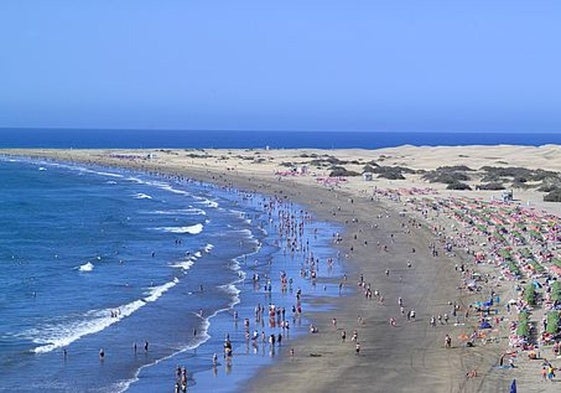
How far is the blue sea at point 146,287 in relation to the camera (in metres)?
33.2

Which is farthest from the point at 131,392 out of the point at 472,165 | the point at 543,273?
the point at 472,165

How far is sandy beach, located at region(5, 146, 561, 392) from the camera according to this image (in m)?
32.2

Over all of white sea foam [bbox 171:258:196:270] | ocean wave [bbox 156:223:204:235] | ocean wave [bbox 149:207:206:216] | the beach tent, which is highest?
ocean wave [bbox 149:207:206:216]

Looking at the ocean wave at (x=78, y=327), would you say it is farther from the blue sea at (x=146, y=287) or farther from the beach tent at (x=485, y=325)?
the beach tent at (x=485, y=325)

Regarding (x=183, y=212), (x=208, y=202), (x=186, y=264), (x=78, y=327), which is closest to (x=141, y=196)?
(x=208, y=202)

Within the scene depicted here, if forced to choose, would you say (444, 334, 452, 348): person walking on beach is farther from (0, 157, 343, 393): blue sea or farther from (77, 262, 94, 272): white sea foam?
Result: (77, 262, 94, 272): white sea foam

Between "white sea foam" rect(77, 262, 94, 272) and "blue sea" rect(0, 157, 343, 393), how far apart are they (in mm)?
62

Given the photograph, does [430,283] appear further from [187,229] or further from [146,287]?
[187,229]

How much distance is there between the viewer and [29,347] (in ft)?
117

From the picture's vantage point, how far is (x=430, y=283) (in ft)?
161

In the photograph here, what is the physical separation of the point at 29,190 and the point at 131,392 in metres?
80.1

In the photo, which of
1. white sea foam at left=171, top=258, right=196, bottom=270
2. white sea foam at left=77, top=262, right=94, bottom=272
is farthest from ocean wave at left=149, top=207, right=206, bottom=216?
white sea foam at left=77, top=262, right=94, bottom=272

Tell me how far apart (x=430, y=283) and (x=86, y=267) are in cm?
2098

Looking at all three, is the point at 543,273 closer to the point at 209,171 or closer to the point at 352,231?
the point at 352,231
